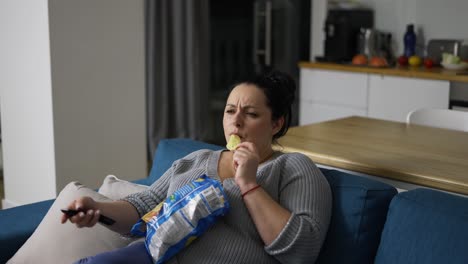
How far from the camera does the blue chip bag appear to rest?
175 cm

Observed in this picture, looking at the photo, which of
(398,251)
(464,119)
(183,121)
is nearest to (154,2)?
(183,121)

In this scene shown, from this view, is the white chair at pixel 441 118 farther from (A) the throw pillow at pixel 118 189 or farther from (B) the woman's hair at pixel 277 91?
(A) the throw pillow at pixel 118 189

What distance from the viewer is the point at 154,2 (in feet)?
16.9

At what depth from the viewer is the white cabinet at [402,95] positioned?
434 cm

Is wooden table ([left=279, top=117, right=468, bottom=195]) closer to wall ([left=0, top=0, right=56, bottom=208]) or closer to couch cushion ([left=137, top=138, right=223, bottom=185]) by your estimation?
couch cushion ([left=137, top=138, right=223, bottom=185])

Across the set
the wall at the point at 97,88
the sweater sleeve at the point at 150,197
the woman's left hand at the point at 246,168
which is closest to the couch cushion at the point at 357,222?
the woman's left hand at the point at 246,168

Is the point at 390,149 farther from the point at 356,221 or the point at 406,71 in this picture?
the point at 406,71

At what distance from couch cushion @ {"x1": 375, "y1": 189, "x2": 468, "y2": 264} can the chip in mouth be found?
46 centimetres

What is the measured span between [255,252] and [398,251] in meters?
0.37

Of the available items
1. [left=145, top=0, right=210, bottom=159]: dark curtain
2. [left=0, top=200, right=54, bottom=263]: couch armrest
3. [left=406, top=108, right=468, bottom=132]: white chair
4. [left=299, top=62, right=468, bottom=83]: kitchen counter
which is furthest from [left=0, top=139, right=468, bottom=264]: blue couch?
[left=145, top=0, right=210, bottom=159]: dark curtain

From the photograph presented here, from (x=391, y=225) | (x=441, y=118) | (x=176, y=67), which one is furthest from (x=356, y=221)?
(x=176, y=67)

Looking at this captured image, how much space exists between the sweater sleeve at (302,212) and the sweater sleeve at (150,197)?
0.40 metres

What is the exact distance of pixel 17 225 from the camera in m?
2.23

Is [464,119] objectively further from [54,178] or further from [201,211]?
[54,178]
